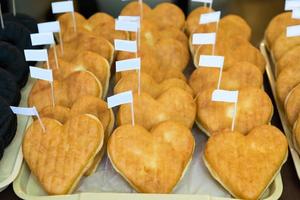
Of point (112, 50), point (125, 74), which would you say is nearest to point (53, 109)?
point (125, 74)

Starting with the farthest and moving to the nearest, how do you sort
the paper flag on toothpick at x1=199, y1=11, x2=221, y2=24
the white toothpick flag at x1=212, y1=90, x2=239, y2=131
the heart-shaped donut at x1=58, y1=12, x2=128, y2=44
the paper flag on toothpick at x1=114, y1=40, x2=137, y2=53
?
1. the heart-shaped donut at x1=58, y1=12, x2=128, y2=44
2. the paper flag on toothpick at x1=199, y1=11, x2=221, y2=24
3. the paper flag on toothpick at x1=114, y1=40, x2=137, y2=53
4. the white toothpick flag at x1=212, y1=90, x2=239, y2=131

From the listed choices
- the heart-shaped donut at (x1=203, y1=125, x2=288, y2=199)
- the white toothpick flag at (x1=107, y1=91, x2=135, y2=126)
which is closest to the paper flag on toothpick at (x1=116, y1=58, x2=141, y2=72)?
the white toothpick flag at (x1=107, y1=91, x2=135, y2=126)

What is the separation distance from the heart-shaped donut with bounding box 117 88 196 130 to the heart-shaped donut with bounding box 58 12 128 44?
44 cm

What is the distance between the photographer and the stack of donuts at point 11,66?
1.26m

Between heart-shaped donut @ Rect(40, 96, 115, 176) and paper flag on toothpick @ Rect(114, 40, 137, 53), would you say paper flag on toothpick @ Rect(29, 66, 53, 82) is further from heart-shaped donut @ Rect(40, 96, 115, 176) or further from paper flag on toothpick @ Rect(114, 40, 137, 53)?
paper flag on toothpick @ Rect(114, 40, 137, 53)

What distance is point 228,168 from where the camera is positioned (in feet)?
3.70

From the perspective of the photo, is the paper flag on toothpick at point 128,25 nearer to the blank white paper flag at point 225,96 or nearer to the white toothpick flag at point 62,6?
the white toothpick flag at point 62,6

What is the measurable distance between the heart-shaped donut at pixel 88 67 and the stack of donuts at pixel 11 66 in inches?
4.9

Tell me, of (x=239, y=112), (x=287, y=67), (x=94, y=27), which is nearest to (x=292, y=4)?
(x=287, y=67)

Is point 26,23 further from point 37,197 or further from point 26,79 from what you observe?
point 37,197

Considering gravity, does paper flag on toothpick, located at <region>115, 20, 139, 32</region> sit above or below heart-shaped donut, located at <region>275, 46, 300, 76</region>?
above

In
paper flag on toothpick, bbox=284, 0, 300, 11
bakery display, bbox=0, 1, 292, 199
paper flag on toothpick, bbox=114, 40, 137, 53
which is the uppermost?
paper flag on toothpick, bbox=284, 0, 300, 11

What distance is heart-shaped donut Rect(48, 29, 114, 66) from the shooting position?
156cm

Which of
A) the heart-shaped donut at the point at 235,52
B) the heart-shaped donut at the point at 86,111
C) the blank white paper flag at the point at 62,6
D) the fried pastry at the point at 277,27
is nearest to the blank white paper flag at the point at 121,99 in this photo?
the heart-shaped donut at the point at 86,111
